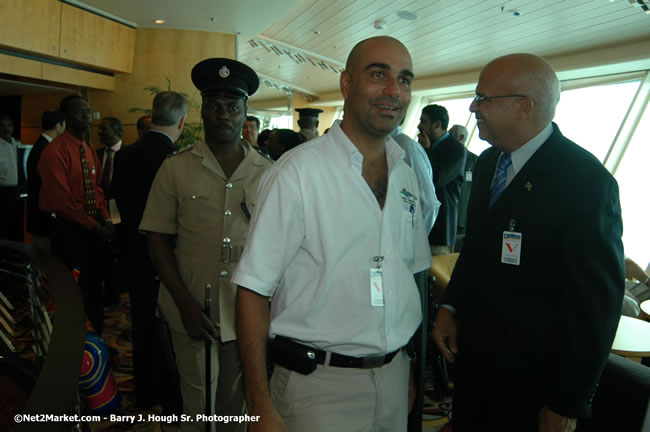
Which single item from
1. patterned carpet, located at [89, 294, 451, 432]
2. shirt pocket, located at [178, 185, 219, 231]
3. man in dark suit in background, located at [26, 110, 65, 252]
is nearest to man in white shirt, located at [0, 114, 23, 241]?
man in dark suit in background, located at [26, 110, 65, 252]

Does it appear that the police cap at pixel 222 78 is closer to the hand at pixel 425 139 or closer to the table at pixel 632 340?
the table at pixel 632 340

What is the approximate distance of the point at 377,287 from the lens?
1380 mm

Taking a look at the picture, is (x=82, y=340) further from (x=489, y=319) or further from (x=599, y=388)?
(x=599, y=388)

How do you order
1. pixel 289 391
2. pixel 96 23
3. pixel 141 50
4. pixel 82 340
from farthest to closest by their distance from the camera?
1. pixel 141 50
2. pixel 96 23
3. pixel 82 340
4. pixel 289 391

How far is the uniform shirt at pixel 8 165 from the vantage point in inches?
219

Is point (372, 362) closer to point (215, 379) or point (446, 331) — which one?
point (446, 331)

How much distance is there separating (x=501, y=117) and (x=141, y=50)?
8255mm

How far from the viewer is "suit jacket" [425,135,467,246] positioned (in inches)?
162

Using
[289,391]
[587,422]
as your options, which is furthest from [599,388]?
[289,391]

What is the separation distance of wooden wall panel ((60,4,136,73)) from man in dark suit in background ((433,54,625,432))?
7.39m

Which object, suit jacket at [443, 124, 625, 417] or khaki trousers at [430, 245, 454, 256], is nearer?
suit jacket at [443, 124, 625, 417]

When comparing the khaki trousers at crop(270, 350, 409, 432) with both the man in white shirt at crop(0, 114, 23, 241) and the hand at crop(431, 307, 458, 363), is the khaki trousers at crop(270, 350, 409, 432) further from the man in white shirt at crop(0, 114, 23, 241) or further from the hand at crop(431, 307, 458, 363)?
the man in white shirt at crop(0, 114, 23, 241)

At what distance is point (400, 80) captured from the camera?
4.75 ft

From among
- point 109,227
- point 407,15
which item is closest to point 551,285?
point 109,227
